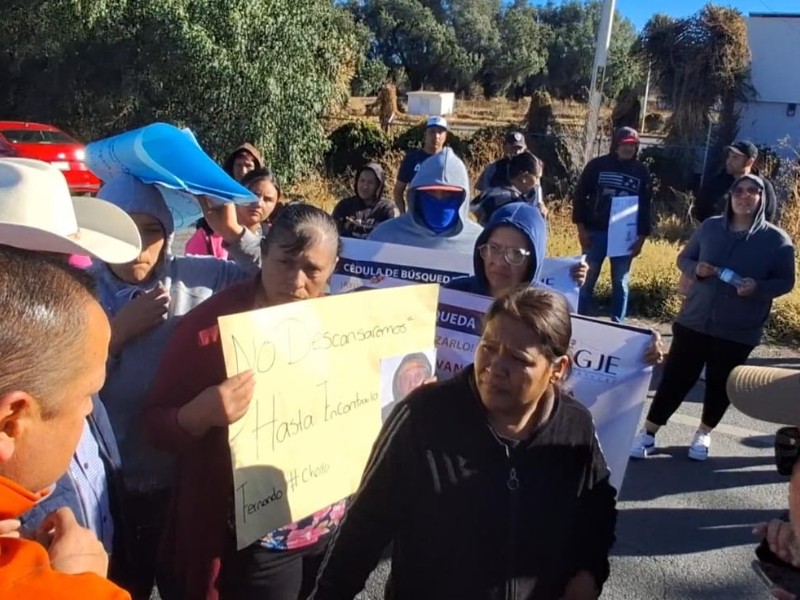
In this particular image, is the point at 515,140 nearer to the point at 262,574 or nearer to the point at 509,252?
A: the point at 509,252

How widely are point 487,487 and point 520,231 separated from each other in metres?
1.15

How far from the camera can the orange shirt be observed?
940 mm

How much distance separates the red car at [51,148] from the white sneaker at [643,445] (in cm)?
1245

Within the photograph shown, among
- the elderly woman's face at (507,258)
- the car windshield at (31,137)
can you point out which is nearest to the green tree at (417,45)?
the car windshield at (31,137)

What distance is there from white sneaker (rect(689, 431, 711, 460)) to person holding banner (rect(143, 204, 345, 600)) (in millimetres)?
3214

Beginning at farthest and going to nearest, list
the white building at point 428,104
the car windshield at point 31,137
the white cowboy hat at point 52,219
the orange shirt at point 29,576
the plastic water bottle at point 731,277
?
the white building at point 428,104
the car windshield at point 31,137
the plastic water bottle at point 731,277
the white cowboy hat at point 52,219
the orange shirt at point 29,576

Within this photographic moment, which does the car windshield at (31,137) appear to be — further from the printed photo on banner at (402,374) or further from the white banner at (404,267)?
the printed photo on banner at (402,374)

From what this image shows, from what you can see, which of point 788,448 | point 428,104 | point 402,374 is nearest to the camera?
point 788,448

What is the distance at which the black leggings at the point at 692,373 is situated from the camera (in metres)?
4.57

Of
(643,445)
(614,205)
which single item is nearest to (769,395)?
(643,445)

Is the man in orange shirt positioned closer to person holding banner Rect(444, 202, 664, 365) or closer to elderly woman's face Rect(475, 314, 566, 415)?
elderly woman's face Rect(475, 314, 566, 415)

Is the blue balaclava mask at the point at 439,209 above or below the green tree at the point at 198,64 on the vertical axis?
below

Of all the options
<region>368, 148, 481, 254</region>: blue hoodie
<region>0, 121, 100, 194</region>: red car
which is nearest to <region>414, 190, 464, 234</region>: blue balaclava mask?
<region>368, 148, 481, 254</region>: blue hoodie

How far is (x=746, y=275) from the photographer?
4.45 m
